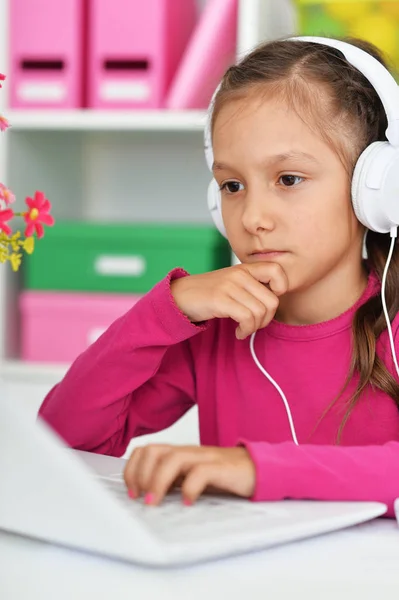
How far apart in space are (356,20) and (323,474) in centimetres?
147

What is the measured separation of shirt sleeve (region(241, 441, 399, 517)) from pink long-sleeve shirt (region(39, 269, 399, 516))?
21 cm

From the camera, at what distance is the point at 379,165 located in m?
1.02

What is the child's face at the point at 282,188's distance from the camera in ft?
3.40

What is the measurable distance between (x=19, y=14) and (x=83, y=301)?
26.5 inches

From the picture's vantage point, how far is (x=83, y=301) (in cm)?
215

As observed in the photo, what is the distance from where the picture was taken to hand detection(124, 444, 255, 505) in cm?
69

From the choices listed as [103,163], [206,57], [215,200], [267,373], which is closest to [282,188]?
[215,200]

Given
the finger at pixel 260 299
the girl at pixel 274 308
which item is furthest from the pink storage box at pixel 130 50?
the finger at pixel 260 299

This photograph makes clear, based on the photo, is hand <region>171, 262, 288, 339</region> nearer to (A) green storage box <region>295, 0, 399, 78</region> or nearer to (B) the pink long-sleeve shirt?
(B) the pink long-sleeve shirt

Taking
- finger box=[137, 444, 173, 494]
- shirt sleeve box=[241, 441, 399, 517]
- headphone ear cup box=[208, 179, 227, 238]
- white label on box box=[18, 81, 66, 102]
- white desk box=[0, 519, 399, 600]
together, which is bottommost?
shirt sleeve box=[241, 441, 399, 517]

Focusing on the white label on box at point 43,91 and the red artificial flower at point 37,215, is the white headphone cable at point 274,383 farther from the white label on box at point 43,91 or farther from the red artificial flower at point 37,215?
the white label on box at point 43,91

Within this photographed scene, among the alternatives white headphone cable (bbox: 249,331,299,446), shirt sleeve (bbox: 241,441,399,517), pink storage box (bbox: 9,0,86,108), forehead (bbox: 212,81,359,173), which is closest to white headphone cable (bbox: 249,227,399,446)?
white headphone cable (bbox: 249,331,299,446)

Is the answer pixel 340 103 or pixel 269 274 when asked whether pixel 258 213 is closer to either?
pixel 269 274

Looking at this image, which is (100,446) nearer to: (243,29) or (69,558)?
(69,558)
